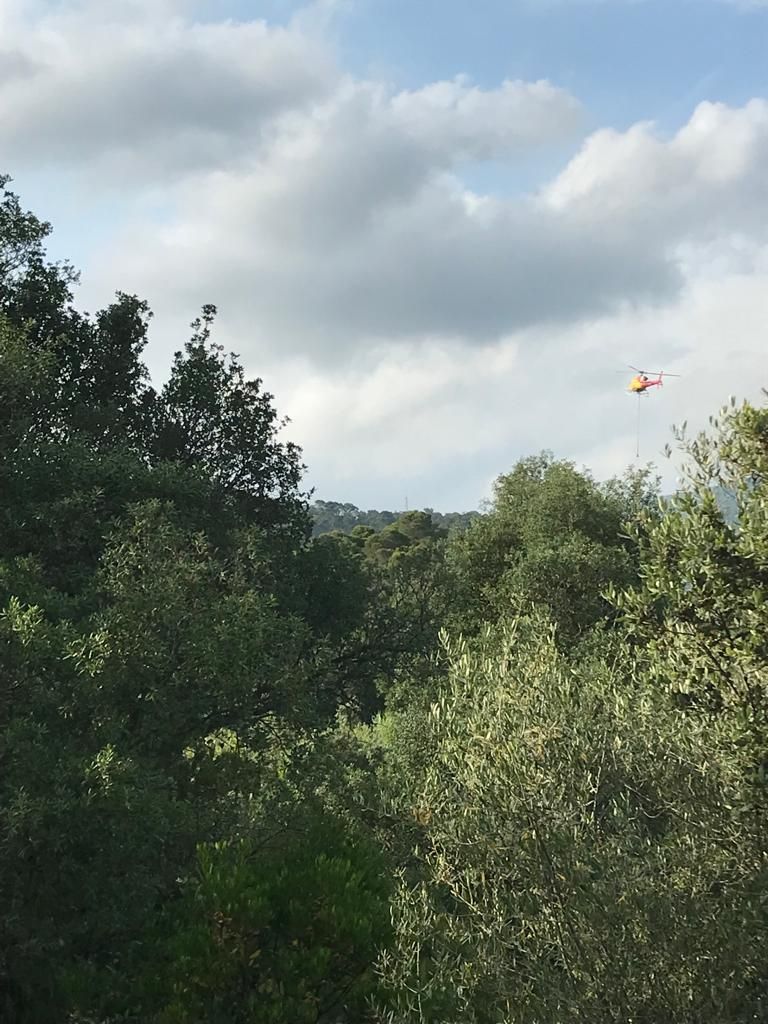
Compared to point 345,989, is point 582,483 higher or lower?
higher

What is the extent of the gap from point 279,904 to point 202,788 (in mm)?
6371

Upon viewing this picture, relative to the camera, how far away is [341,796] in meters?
23.0

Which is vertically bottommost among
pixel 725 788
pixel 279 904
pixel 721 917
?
pixel 279 904

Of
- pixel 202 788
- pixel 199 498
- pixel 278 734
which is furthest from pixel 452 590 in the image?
pixel 202 788

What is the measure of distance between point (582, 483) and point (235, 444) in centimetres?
2047

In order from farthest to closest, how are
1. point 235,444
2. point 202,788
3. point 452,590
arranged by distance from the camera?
point 452,590
point 235,444
point 202,788

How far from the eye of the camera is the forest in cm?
1097

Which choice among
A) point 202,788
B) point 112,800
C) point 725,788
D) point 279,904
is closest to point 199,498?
point 202,788

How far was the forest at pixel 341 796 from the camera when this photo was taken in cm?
1097

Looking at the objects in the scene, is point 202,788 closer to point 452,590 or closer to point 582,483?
point 452,590

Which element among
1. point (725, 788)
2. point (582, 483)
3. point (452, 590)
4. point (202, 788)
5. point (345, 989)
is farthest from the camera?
point (582, 483)

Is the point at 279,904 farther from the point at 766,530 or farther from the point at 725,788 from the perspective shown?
the point at 766,530

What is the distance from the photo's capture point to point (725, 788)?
11430 millimetres

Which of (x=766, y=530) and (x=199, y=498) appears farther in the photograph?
(x=199, y=498)
